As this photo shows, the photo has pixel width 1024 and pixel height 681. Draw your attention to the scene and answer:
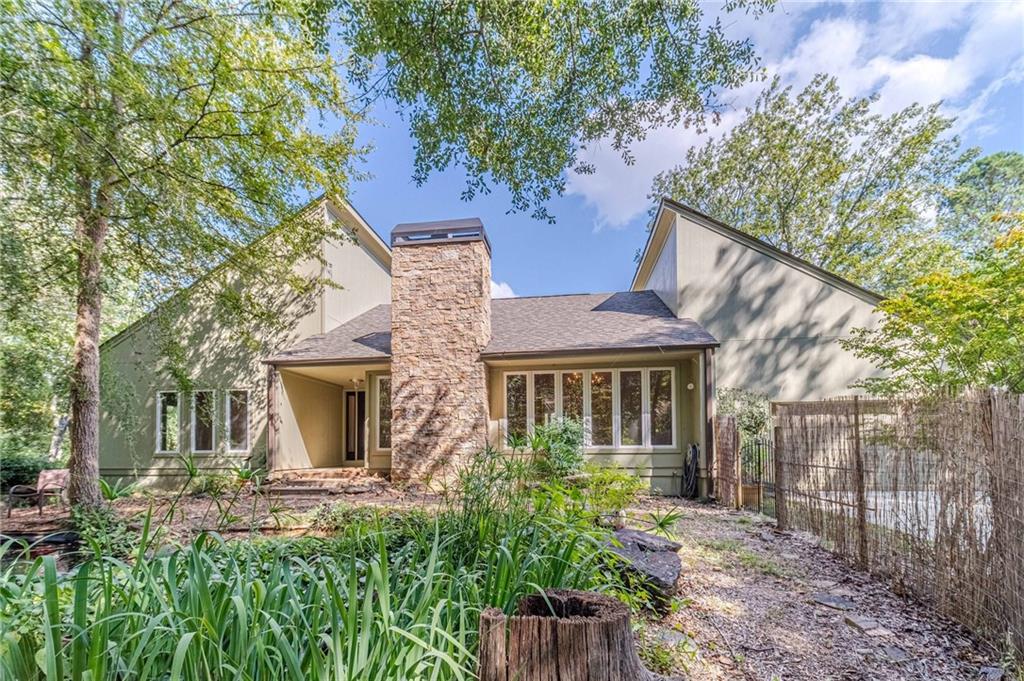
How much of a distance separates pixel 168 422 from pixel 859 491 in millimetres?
14493

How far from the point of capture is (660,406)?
10.9 meters

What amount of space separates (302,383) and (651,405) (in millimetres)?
8763

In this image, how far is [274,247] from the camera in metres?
9.80

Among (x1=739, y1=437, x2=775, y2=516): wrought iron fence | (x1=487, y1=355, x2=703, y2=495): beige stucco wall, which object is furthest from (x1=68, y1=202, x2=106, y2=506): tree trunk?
(x1=739, y1=437, x2=775, y2=516): wrought iron fence

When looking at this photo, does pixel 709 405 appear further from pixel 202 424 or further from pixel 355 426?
pixel 202 424

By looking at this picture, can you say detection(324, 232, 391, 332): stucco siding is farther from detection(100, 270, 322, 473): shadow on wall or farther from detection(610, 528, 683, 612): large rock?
detection(610, 528, 683, 612): large rock

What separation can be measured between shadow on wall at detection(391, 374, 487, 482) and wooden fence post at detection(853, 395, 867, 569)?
22.6 feet

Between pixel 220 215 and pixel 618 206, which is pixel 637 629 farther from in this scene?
pixel 618 206

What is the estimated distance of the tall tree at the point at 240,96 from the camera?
13.8 ft

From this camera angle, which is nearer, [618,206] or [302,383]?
[302,383]

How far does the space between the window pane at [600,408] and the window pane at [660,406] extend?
0.95 m

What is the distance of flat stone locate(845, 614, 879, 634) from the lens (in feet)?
12.3

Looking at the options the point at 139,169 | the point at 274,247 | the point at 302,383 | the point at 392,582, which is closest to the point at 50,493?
the point at 302,383

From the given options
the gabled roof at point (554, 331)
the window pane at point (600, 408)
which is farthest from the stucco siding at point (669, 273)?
the window pane at point (600, 408)
